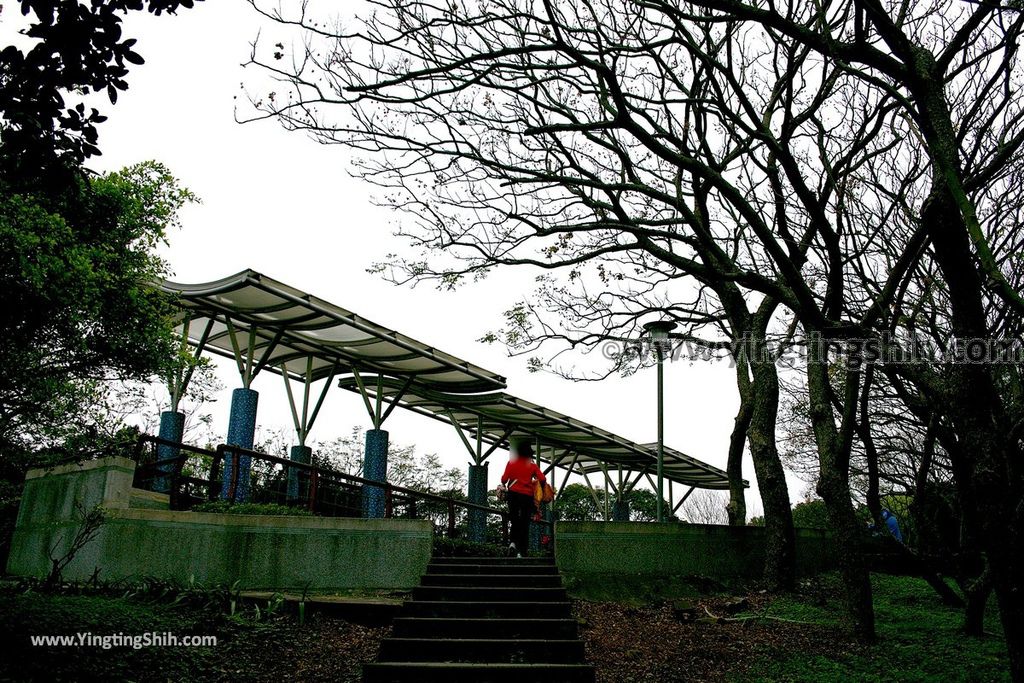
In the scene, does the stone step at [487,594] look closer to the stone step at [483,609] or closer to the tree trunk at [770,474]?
the stone step at [483,609]

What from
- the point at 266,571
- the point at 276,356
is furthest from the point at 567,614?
the point at 276,356

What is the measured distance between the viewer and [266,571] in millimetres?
9938

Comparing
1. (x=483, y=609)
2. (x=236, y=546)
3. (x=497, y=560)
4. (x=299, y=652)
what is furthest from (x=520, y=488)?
(x=299, y=652)

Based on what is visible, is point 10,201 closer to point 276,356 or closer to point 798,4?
point 798,4

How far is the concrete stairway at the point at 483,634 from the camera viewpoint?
739cm

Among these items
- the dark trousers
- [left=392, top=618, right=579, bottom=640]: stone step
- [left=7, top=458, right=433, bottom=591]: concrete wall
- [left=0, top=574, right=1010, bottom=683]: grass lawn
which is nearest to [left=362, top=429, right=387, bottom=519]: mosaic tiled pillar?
the dark trousers

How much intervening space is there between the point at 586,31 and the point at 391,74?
218 centimetres

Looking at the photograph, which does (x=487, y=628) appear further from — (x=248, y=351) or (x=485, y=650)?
(x=248, y=351)

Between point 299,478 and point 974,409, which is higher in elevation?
point 974,409

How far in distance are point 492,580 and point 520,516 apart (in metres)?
1.59

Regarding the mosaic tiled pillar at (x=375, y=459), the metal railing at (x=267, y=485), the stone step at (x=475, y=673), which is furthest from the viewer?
the mosaic tiled pillar at (x=375, y=459)

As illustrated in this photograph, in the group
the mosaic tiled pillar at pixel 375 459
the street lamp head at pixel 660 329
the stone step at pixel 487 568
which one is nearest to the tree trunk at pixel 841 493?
the street lamp head at pixel 660 329

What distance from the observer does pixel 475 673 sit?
24.2ft

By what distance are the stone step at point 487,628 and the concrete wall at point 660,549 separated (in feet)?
8.01
